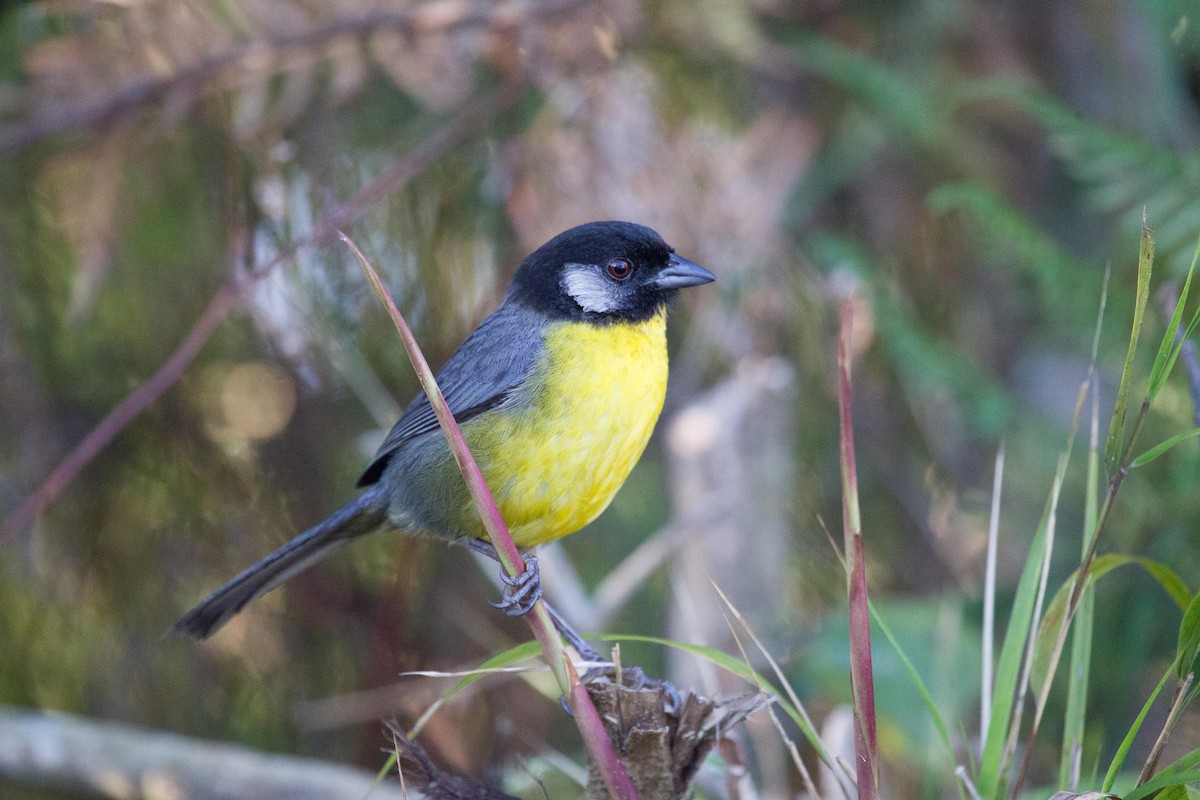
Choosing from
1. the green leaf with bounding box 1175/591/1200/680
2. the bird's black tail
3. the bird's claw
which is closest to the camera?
the green leaf with bounding box 1175/591/1200/680

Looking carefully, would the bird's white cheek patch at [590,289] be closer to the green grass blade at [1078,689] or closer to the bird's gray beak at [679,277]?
the bird's gray beak at [679,277]

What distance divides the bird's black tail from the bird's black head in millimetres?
675

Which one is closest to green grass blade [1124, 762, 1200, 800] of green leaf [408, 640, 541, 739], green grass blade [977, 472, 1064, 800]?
green grass blade [977, 472, 1064, 800]

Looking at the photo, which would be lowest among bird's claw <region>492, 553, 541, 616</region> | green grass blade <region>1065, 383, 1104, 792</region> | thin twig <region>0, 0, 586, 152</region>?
green grass blade <region>1065, 383, 1104, 792</region>

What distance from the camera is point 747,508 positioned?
4.39 m

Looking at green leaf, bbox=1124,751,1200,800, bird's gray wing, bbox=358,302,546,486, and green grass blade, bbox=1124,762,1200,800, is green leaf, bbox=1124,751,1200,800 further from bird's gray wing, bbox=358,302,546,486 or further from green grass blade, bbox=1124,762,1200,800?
bird's gray wing, bbox=358,302,546,486

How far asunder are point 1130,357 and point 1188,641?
1.46 ft

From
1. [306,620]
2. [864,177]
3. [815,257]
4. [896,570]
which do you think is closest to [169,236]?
[306,620]

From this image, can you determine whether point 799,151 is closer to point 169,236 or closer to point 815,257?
point 815,257

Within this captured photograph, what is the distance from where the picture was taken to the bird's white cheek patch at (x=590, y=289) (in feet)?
9.57

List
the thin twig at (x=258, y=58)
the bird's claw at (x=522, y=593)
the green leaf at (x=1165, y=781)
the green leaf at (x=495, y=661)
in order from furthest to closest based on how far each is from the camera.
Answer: the thin twig at (x=258, y=58)
the bird's claw at (x=522, y=593)
the green leaf at (x=495, y=661)
the green leaf at (x=1165, y=781)

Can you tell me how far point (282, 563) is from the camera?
2949mm

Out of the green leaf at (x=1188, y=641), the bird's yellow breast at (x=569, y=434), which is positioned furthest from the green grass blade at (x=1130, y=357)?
the bird's yellow breast at (x=569, y=434)

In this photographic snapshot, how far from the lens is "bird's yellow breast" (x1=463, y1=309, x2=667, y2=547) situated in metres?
2.68
